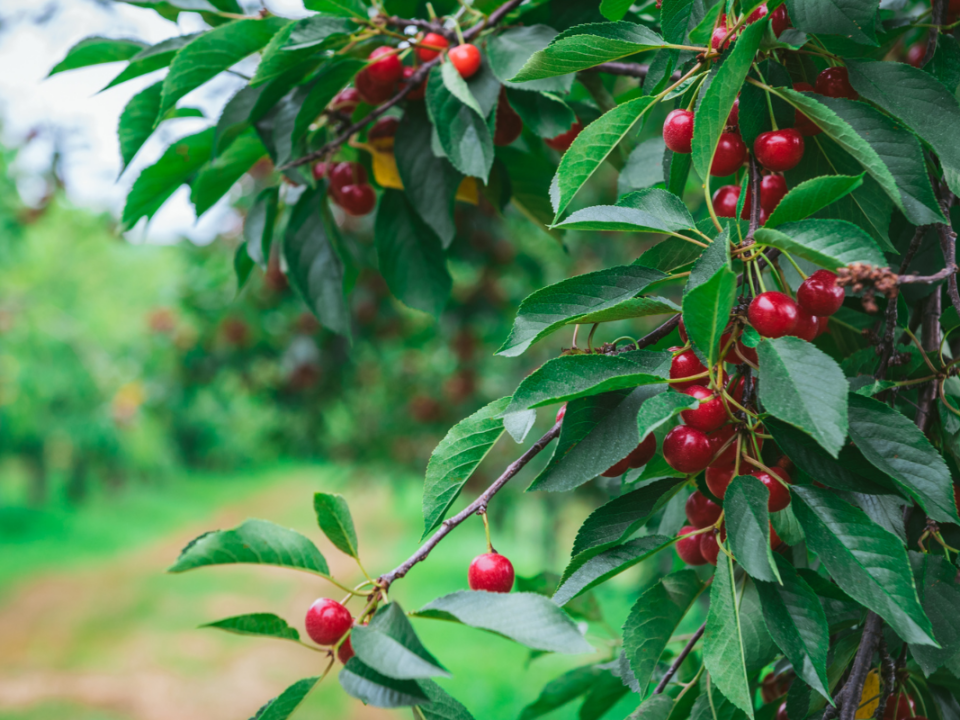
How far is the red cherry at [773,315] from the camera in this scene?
0.42m

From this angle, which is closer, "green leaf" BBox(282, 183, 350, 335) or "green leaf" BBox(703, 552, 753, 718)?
"green leaf" BBox(703, 552, 753, 718)

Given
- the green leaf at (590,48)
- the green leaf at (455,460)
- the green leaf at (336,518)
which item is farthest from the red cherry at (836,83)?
the green leaf at (336,518)

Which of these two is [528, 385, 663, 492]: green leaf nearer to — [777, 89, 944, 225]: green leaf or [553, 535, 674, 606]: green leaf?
[553, 535, 674, 606]: green leaf

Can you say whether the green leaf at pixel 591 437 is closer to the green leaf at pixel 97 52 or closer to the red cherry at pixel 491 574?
the red cherry at pixel 491 574

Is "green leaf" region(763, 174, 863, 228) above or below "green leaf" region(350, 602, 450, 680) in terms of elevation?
above

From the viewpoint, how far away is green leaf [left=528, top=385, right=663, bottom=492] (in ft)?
1.45

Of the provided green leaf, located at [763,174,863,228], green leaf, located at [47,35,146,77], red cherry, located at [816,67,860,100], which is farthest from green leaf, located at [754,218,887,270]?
green leaf, located at [47,35,146,77]

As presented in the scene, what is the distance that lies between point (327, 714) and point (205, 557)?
146 inches

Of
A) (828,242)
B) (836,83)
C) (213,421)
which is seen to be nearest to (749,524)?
(828,242)

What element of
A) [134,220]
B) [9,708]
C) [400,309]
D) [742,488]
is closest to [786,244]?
[742,488]

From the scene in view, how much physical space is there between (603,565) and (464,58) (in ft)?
1.74

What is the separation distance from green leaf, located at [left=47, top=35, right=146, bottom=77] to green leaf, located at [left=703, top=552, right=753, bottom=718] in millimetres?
841

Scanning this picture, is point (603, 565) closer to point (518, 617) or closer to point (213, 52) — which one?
point (518, 617)

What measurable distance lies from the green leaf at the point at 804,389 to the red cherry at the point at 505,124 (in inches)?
19.7
